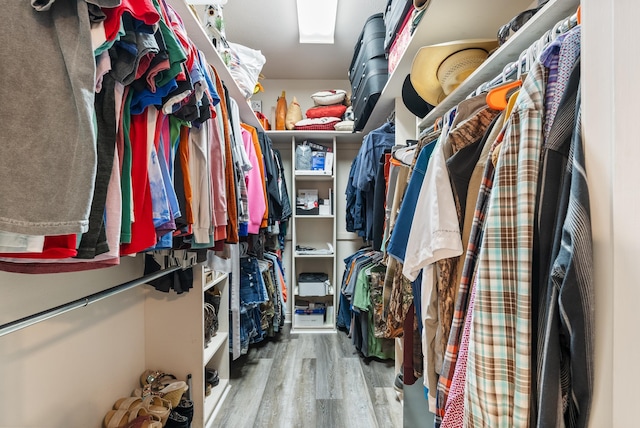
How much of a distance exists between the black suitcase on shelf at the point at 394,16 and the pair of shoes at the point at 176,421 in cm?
207

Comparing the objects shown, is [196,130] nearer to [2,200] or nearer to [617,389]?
[2,200]

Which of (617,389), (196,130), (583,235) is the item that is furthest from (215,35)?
(617,389)

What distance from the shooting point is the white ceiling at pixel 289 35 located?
2109 millimetres

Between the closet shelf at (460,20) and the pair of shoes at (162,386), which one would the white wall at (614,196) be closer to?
the closet shelf at (460,20)

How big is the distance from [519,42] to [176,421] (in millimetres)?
1871

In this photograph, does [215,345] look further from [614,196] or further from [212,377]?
[614,196]

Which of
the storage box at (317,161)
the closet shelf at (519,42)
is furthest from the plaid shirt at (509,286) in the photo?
the storage box at (317,161)

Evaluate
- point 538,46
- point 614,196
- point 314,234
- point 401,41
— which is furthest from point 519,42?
point 314,234

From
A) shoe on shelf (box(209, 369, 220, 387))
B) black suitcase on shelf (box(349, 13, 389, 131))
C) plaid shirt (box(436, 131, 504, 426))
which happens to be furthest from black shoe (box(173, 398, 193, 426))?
black suitcase on shelf (box(349, 13, 389, 131))

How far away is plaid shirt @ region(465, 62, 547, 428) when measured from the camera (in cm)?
48

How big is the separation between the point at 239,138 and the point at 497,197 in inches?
43.4

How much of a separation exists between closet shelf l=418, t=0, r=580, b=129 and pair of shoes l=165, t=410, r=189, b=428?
68.9 inches

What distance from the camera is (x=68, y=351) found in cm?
114

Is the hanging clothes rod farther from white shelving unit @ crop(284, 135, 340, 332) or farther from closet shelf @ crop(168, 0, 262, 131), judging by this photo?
white shelving unit @ crop(284, 135, 340, 332)
